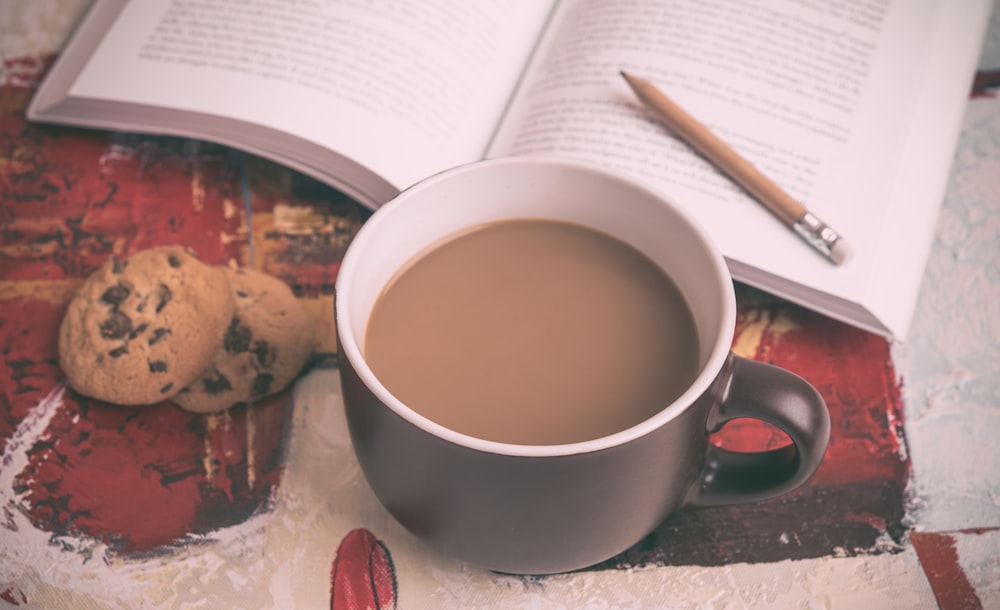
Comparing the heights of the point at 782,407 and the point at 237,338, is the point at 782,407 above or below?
above

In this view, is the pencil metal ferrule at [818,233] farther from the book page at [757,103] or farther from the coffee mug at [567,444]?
the coffee mug at [567,444]

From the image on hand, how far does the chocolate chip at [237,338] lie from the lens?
0.69m

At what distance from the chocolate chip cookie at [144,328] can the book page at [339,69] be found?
0.19 m

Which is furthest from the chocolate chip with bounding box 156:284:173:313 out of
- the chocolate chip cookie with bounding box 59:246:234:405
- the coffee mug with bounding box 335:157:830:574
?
the coffee mug with bounding box 335:157:830:574

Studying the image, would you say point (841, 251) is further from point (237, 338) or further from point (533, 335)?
point (237, 338)

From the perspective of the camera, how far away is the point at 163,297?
66 cm

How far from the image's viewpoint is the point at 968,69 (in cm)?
87

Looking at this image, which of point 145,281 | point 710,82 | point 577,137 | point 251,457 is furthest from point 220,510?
point 710,82

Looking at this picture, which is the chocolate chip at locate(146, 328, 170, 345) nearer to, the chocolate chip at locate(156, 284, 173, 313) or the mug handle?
the chocolate chip at locate(156, 284, 173, 313)

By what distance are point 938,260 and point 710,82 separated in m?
0.28

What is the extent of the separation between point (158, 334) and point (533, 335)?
0.96 feet

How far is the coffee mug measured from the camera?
18.7 inches

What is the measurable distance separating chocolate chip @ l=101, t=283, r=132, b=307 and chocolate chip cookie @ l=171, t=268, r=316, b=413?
8 centimetres

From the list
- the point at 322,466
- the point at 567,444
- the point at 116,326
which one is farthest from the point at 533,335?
the point at 116,326
